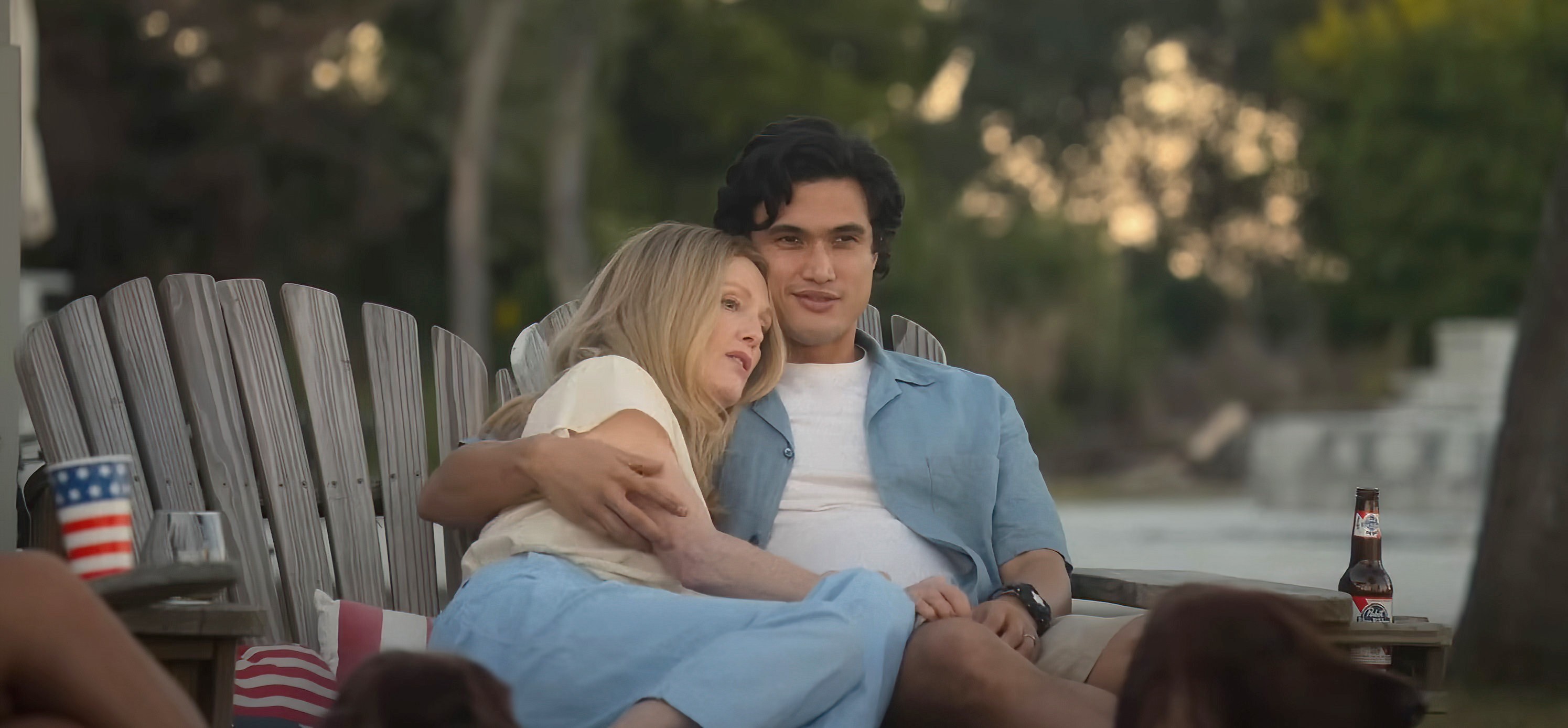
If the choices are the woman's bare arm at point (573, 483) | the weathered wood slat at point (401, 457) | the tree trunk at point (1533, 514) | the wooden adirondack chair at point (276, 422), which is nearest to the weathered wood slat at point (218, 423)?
the wooden adirondack chair at point (276, 422)

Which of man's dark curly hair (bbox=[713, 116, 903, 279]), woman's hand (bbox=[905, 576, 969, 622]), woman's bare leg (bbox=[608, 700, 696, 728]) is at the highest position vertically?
man's dark curly hair (bbox=[713, 116, 903, 279])

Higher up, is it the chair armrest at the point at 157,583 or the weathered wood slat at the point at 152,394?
the weathered wood slat at the point at 152,394

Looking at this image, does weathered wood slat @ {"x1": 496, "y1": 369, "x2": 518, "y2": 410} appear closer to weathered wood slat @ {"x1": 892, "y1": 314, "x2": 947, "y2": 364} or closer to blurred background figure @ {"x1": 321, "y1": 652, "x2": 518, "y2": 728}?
weathered wood slat @ {"x1": 892, "y1": 314, "x2": 947, "y2": 364}

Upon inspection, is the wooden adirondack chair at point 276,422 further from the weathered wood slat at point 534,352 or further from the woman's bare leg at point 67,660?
the woman's bare leg at point 67,660

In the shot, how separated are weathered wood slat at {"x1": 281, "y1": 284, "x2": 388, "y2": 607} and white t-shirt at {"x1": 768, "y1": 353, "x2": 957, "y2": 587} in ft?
2.55

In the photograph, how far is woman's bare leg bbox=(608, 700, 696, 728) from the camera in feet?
8.20

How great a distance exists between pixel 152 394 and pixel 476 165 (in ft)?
Result: 56.3

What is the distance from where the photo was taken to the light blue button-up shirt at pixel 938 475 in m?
3.36

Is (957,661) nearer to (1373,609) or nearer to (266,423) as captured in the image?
(1373,609)

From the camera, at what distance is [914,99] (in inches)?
1026

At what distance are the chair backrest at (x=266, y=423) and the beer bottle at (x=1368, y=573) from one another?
5.36 feet

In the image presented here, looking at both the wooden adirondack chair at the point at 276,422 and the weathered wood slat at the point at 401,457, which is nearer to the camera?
the wooden adirondack chair at the point at 276,422

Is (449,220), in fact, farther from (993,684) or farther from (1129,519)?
(993,684)

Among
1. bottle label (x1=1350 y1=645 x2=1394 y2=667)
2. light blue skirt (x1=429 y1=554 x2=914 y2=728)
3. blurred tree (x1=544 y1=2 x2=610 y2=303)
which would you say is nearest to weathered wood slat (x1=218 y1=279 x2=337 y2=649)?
light blue skirt (x1=429 y1=554 x2=914 y2=728)
